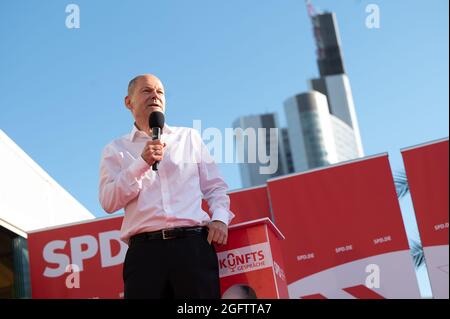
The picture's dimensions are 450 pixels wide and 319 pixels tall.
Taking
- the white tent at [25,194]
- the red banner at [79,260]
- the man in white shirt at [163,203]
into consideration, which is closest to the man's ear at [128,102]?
the man in white shirt at [163,203]

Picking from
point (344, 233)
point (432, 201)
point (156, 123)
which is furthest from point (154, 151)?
point (432, 201)

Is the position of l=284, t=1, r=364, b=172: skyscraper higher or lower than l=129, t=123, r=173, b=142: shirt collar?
higher

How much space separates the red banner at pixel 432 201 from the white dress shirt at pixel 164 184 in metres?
4.06

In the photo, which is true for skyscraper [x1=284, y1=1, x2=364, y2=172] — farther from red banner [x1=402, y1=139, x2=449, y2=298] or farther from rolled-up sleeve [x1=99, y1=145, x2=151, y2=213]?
rolled-up sleeve [x1=99, y1=145, x2=151, y2=213]

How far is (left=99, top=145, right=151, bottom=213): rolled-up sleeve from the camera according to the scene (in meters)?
2.03

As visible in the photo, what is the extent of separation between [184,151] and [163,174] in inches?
5.5

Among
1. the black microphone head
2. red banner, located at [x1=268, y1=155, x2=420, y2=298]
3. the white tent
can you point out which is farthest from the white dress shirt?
the white tent

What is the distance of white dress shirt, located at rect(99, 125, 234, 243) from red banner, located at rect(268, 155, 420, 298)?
391 cm

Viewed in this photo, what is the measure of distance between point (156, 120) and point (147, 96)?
0.42ft

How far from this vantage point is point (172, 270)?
195cm

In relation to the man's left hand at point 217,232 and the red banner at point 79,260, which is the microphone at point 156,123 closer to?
the man's left hand at point 217,232

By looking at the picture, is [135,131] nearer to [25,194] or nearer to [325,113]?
[25,194]

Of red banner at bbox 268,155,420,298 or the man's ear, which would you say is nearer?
the man's ear
